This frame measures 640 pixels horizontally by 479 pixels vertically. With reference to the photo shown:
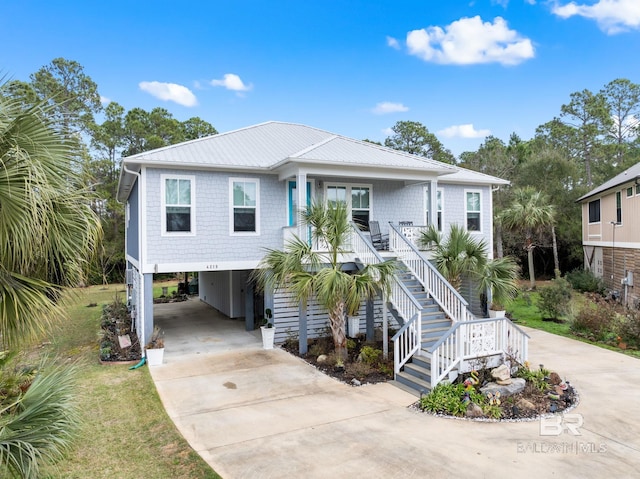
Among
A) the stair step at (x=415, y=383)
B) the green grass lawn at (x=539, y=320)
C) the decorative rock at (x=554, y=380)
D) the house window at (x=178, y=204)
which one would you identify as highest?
the house window at (x=178, y=204)

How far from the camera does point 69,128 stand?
4637 millimetres

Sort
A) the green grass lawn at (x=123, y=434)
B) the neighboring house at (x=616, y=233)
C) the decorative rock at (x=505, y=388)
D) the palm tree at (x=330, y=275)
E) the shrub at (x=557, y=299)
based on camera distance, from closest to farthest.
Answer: the green grass lawn at (x=123, y=434)
the decorative rock at (x=505, y=388)
the palm tree at (x=330, y=275)
the shrub at (x=557, y=299)
the neighboring house at (x=616, y=233)

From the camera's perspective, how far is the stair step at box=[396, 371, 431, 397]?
8.10 meters

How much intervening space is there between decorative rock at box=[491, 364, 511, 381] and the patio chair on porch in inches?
240

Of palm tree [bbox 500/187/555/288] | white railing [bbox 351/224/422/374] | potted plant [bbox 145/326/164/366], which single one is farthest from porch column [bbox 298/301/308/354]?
palm tree [bbox 500/187/555/288]

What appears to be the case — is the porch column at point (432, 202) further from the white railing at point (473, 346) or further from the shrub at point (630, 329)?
the shrub at point (630, 329)

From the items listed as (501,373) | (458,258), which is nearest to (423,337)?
(501,373)

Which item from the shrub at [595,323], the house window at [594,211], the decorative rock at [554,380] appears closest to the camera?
the decorative rock at [554,380]

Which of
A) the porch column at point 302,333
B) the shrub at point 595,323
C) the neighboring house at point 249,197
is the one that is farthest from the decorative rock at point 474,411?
the shrub at point 595,323

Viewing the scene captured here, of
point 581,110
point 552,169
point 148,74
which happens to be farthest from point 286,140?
point 581,110

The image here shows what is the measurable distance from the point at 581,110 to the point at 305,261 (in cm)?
3611

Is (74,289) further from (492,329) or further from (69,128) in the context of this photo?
(492,329)

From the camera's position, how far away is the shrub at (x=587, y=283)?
22.0m

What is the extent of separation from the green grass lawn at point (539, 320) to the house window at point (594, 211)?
5.75 metres
